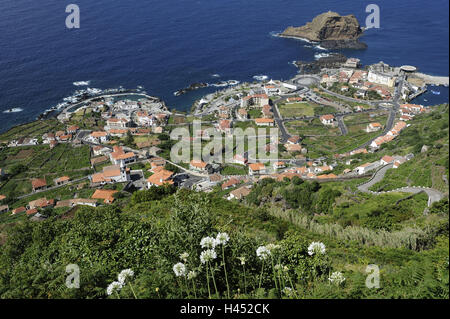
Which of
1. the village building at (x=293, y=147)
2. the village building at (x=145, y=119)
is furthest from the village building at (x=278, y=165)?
the village building at (x=145, y=119)

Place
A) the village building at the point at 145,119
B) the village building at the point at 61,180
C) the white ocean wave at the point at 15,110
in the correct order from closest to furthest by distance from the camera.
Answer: the village building at the point at 61,180 → the white ocean wave at the point at 15,110 → the village building at the point at 145,119

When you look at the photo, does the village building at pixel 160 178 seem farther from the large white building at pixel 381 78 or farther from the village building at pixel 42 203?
the large white building at pixel 381 78

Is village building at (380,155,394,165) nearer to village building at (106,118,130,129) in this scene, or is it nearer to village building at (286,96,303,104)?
village building at (286,96,303,104)

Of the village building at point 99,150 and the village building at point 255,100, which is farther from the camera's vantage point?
the village building at point 255,100

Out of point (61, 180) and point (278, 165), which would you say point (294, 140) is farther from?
point (61, 180)

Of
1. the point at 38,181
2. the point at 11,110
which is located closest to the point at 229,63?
the point at 11,110

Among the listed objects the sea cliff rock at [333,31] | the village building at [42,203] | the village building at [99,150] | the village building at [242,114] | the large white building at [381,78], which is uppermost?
the sea cliff rock at [333,31]

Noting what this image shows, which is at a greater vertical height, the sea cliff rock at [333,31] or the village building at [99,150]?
the sea cliff rock at [333,31]

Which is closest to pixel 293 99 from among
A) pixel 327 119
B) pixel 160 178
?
pixel 327 119
